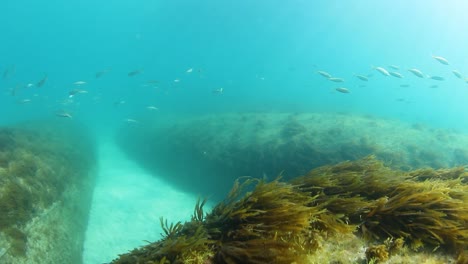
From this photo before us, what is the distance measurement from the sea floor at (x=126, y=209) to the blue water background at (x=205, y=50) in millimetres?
25052

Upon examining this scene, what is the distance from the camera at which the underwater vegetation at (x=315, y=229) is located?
117 inches

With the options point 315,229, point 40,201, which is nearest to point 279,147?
point 40,201

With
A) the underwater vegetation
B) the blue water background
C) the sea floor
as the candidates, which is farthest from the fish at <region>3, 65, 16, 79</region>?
the underwater vegetation

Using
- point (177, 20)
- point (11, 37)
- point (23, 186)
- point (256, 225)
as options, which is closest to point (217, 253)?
point (256, 225)

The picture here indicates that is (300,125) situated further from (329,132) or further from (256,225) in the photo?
(256,225)

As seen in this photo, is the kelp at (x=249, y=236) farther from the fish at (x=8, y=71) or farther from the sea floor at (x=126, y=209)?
the fish at (x=8, y=71)

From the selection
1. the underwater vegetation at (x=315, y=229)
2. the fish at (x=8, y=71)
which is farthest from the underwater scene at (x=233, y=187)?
the fish at (x=8, y=71)

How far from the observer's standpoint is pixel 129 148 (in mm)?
22406

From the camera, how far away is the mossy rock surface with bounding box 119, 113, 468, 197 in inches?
550

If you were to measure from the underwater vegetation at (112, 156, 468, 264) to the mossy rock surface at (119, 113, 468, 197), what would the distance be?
9.48 meters

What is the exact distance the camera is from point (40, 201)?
9.17m

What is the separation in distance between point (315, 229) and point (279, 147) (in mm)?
11432

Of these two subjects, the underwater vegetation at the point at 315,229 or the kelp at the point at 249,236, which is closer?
the kelp at the point at 249,236

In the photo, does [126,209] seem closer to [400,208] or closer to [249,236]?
[249,236]
